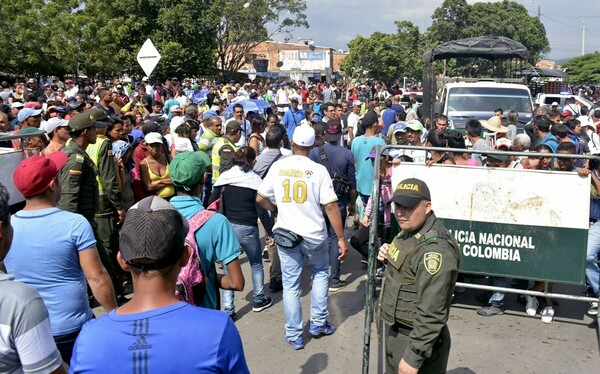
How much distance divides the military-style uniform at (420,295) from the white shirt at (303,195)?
5.42 ft

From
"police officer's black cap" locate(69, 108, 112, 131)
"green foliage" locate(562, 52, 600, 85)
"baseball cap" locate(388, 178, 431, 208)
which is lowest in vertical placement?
"baseball cap" locate(388, 178, 431, 208)

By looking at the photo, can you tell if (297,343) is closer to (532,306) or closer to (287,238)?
(287,238)

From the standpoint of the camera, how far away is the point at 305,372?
16.0ft

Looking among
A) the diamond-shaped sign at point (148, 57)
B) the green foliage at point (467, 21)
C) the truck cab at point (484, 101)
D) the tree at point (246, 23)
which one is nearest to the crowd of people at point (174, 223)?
the truck cab at point (484, 101)

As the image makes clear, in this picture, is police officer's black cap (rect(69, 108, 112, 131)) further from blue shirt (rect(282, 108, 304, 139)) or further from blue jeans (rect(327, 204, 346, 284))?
blue shirt (rect(282, 108, 304, 139))

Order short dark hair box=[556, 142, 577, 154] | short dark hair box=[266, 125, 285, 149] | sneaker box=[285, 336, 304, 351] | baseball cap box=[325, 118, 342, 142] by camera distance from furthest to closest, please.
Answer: baseball cap box=[325, 118, 342, 142], short dark hair box=[266, 125, 285, 149], short dark hair box=[556, 142, 577, 154], sneaker box=[285, 336, 304, 351]

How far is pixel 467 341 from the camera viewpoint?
5.44 meters

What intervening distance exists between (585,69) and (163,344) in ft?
183

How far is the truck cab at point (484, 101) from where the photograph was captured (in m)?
13.2

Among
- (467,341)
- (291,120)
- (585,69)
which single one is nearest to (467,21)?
(585,69)

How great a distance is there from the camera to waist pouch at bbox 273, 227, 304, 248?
5.07 meters

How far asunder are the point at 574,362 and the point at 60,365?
14.5ft

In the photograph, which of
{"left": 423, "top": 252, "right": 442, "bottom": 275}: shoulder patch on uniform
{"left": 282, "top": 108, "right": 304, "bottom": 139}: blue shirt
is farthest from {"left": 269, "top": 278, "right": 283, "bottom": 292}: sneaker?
{"left": 282, "top": 108, "right": 304, "bottom": 139}: blue shirt

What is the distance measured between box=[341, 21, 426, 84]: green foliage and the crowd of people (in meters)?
40.7
